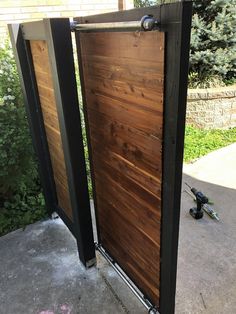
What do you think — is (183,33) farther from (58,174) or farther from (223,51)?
(223,51)

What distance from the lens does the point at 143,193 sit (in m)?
1.59

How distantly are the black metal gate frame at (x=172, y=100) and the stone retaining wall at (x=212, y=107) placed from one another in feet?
12.2

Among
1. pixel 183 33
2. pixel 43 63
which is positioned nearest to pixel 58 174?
pixel 43 63

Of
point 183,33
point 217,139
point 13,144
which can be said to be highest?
point 183,33

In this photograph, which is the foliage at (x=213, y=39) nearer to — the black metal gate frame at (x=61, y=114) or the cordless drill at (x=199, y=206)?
the cordless drill at (x=199, y=206)

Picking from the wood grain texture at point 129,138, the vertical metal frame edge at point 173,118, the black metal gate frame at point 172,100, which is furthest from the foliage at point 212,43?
the vertical metal frame edge at point 173,118

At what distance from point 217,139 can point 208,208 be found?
85.0 inches

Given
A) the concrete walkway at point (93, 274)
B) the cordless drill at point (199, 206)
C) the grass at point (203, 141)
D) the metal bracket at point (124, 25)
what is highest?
the metal bracket at point (124, 25)

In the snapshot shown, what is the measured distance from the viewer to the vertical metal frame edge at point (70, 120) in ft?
5.13

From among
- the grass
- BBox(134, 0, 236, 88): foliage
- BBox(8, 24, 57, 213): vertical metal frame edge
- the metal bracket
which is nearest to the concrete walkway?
BBox(8, 24, 57, 213): vertical metal frame edge

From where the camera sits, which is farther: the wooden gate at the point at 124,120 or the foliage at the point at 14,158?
the foliage at the point at 14,158

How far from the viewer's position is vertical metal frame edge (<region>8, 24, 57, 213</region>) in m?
2.22

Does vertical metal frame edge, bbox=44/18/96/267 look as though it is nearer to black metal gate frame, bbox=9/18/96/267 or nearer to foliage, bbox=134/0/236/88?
black metal gate frame, bbox=9/18/96/267

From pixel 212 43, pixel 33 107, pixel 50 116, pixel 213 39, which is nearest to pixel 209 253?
pixel 50 116
